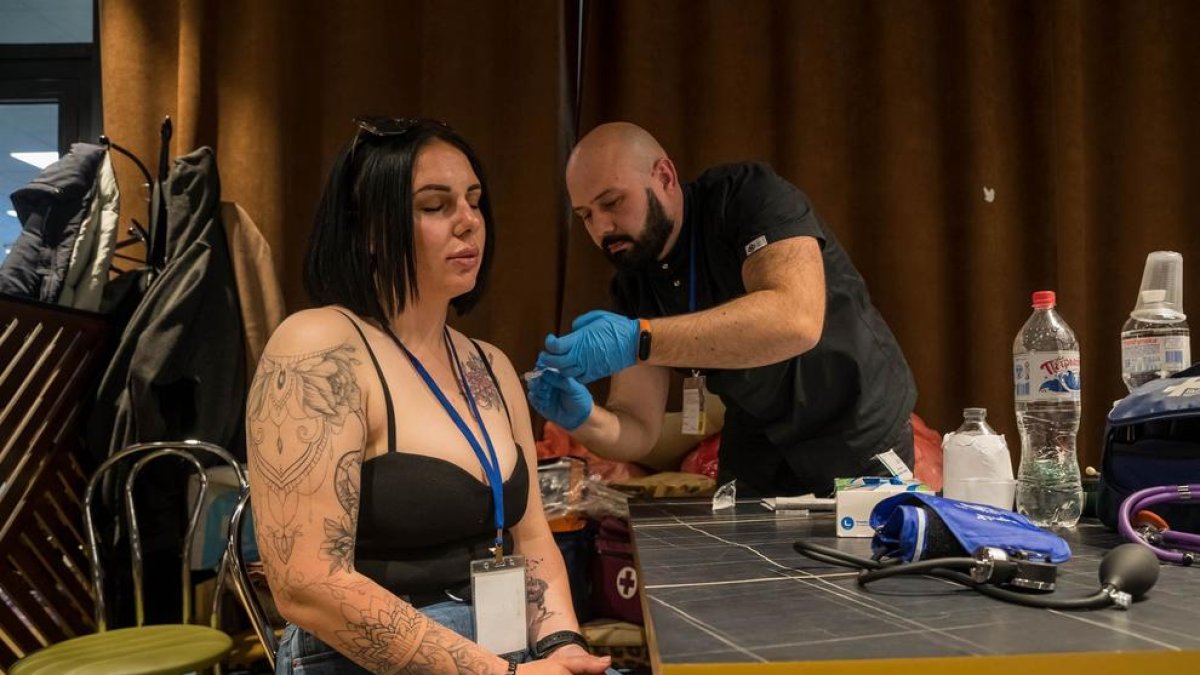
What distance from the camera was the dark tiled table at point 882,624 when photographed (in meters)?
0.60

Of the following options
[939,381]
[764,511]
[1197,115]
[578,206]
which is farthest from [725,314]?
[1197,115]

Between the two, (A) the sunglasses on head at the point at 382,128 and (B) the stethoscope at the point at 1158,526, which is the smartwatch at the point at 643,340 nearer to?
(A) the sunglasses on head at the point at 382,128

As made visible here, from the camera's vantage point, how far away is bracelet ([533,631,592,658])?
4.03 feet

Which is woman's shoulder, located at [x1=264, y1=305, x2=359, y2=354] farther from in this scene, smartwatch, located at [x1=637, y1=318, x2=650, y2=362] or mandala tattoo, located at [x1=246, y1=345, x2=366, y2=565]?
smartwatch, located at [x1=637, y1=318, x2=650, y2=362]

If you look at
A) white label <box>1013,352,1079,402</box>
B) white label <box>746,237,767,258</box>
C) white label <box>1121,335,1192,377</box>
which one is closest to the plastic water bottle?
white label <box>1013,352,1079,402</box>

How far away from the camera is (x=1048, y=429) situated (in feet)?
4.89

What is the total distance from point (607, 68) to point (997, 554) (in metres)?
2.68

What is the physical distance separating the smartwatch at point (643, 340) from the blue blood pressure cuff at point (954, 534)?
0.85 metres

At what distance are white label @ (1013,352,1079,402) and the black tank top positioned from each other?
787mm

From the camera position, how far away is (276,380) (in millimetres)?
1092

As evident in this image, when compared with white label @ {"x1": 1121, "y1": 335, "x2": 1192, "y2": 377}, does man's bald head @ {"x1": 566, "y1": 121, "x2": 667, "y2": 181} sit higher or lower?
higher

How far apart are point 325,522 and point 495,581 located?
0.79 feet

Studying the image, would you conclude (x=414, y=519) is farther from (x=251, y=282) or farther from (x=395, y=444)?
(x=251, y=282)

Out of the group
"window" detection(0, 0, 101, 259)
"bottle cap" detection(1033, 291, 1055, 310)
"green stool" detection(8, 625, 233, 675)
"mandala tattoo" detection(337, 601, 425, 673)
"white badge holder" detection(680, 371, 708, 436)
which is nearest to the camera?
"mandala tattoo" detection(337, 601, 425, 673)
